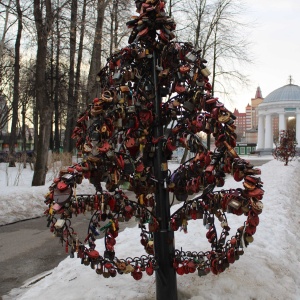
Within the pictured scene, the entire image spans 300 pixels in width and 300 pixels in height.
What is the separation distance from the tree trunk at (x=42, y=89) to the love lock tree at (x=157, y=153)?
927cm

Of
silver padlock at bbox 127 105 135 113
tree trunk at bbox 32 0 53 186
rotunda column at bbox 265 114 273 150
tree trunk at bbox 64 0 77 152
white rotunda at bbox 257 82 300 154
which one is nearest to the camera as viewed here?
silver padlock at bbox 127 105 135 113

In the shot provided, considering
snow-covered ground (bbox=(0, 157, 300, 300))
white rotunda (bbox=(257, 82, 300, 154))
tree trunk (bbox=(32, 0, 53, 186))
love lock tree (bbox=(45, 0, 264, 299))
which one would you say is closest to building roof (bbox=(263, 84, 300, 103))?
white rotunda (bbox=(257, 82, 300, 154))

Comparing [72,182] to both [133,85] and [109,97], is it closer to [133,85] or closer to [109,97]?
[109,97]

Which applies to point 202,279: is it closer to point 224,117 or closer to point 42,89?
point 224,117

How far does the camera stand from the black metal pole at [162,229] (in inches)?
114

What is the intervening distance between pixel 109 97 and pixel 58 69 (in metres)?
22.0

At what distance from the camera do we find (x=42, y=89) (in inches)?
474

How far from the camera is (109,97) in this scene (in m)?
2.60

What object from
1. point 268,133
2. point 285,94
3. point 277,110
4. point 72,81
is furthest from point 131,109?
point 285,94

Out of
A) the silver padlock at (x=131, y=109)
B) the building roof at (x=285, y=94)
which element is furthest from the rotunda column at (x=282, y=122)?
the silver padlock at (x=131, y=109)

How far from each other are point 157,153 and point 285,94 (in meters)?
42.4

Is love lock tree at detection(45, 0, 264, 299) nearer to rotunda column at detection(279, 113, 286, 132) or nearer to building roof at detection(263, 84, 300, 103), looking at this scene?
rotunda column at detection(279, 113, 286, 132)

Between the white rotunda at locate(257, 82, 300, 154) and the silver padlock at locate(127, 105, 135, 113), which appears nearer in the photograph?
the silver padlock at locate(127, 105, 135, 113)

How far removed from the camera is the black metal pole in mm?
2906
